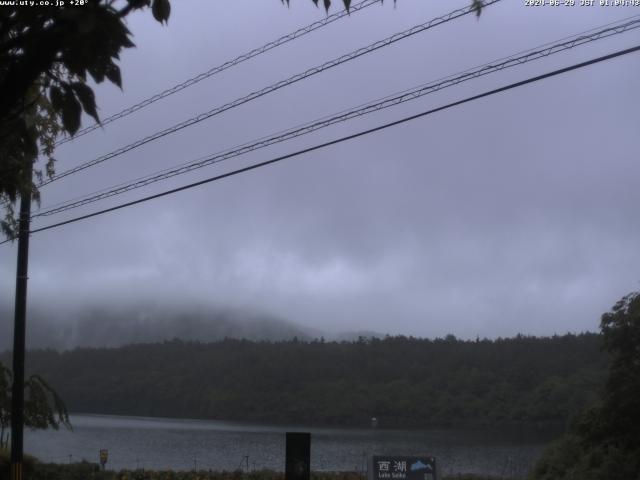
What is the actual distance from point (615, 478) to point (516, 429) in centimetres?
2174

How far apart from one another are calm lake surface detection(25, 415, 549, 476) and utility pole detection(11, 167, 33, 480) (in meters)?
9.69

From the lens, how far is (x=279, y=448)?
117 ft

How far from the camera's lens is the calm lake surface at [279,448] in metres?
28.3

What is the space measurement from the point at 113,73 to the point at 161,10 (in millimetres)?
695

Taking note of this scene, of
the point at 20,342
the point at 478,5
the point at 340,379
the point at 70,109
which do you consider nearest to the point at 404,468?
the point at 20,342

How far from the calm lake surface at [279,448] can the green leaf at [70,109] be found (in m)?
19.7

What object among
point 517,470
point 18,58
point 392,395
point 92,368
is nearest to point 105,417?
point 92,368

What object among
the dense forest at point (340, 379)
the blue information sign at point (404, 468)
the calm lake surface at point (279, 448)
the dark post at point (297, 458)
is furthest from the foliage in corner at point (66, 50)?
the dense forest at point (340, 379)

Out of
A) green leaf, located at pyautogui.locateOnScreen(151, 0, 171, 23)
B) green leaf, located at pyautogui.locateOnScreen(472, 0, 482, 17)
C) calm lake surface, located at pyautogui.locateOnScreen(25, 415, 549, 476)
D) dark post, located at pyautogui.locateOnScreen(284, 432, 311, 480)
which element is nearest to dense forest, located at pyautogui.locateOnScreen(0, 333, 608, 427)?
calm lake surface, located at pyautogui.locateOnScreen(25, 415, 549, 476)

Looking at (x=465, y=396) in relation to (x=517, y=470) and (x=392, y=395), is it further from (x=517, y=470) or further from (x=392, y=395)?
(x=517, y=470)

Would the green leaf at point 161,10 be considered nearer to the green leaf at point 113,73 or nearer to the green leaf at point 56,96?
the green leaf at point 113,73

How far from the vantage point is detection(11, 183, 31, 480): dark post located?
640 inches

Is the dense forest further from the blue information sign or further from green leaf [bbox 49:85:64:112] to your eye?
green leaf [bbox 49:85:64:112]

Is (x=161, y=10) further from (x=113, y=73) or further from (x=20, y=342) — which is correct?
(x=20, y=342)
